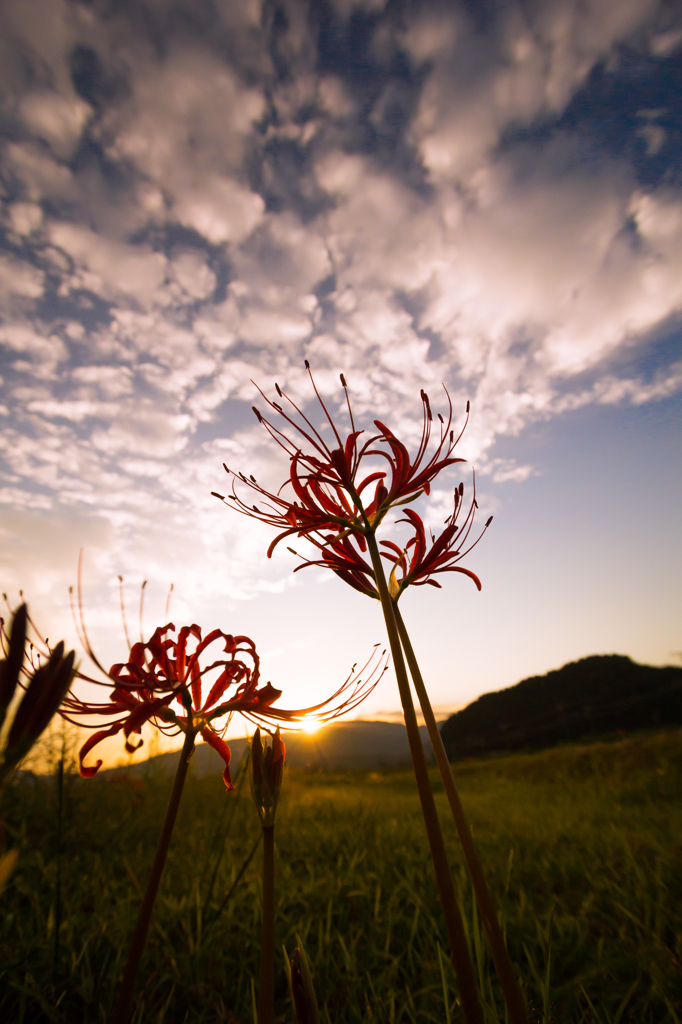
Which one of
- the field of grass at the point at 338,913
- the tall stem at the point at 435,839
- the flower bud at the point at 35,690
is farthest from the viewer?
the field of grass at the point at 338,913

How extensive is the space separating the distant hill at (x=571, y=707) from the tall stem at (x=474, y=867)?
1979cm

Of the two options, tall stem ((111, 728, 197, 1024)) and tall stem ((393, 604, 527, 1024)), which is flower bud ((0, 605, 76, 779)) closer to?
tall stem ((111, 728, 197, 1024))

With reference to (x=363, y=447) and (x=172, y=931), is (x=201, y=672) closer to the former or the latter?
(x=363, y=447)

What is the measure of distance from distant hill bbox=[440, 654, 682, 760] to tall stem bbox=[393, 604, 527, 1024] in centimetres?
1979

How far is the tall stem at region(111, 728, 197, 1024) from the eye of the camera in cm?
101

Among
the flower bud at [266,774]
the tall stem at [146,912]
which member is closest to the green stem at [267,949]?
the flower bud at [266,774]

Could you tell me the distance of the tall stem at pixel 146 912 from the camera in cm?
101

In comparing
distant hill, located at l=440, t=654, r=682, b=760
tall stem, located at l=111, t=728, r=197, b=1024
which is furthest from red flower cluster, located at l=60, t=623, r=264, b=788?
distant hill, located at l=440, t=654, r=682, b=760

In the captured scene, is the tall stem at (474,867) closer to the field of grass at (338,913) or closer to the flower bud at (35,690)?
the field of grass at (338,913)

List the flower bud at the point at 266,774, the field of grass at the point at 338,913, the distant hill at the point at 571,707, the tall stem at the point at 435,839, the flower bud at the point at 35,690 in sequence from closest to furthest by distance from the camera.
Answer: the flower bud at the point at 35,690, the tall stem at the point at 435,839, the flower bud at the point at 266,774, the field of grass at the point at 338,913, the distant hill at the point at 571,707

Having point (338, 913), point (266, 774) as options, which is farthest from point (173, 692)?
point (338, 913)

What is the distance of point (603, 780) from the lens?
6934 mm

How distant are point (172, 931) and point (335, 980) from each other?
89 centimetres

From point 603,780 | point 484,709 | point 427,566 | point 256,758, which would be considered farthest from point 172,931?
point 484,709
